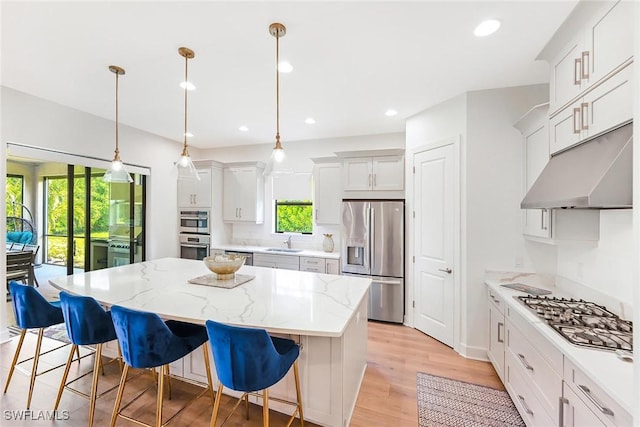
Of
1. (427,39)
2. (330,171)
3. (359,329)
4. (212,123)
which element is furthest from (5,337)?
(427,39)

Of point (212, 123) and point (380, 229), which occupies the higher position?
point (212, 123)

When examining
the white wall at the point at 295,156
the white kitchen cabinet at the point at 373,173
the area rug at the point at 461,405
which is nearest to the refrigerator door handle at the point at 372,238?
the white kitchen cabinet at the point at 373,173

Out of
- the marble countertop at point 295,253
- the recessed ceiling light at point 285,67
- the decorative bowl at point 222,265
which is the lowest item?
the marble countertop at point 295,253

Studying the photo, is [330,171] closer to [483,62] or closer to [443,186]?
[443,186]

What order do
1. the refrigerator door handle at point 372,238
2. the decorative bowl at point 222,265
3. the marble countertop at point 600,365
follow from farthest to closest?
the refrigerator door handle at point 372,238 → the decorative bowl at point 222,265 → the marble countertop at point 600,365

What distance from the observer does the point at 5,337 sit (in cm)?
303

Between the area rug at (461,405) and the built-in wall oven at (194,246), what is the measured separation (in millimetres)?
4032

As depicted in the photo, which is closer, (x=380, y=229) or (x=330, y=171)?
(x=380, y=229)

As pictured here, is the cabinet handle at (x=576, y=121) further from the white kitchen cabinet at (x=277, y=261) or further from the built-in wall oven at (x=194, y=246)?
the built-in wall oven at (x=194, y=246)

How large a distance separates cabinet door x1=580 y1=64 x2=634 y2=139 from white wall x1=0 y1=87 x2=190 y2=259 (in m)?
3.15

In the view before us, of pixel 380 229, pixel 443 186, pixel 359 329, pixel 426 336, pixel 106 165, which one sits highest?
pixel 106 165

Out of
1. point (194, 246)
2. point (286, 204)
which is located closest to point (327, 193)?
point (286, 204)

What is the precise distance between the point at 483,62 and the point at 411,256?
92.2 inches

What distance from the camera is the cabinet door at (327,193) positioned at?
4434 mm
